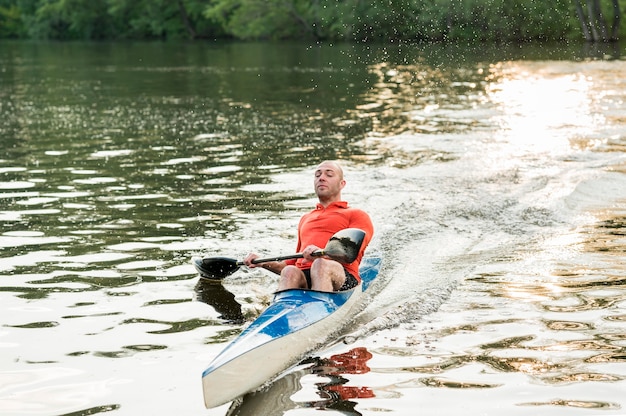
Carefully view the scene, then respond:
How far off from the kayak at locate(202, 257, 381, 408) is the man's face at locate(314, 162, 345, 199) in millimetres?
1024

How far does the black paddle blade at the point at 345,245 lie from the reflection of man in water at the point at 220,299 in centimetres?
125

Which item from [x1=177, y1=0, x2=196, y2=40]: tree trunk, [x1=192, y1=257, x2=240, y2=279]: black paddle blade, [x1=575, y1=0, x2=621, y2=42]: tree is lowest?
[x1=192, y1=257, x2=240, y2=279]: black paddle blade

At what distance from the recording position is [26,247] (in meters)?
11.6

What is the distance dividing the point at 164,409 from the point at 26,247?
18.9ft

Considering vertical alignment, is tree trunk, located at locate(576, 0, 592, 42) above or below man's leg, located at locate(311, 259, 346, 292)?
above

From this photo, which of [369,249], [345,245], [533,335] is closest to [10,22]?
[369,249]

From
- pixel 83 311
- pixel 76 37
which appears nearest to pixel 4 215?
pixel 83 311

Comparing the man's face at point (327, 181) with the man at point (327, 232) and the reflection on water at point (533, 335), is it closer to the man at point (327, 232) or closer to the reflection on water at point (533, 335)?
the man at point (327, 232)

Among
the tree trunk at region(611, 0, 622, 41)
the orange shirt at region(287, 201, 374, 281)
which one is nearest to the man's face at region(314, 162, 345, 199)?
the orange shirt at region(287, 201, 374, 281)

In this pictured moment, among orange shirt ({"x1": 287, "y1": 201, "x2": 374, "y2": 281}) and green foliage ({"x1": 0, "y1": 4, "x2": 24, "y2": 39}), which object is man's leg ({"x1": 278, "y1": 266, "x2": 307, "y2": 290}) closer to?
orange shirt ({"x1": 287, "y1": 201, "x2": 374, "y2": 281})

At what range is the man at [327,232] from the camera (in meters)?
8.48

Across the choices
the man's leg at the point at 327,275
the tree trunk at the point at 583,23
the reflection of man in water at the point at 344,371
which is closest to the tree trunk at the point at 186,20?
the tree trunk at the point at 583,23

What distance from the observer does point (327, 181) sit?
9.17m

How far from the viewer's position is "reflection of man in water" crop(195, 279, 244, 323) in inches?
357
